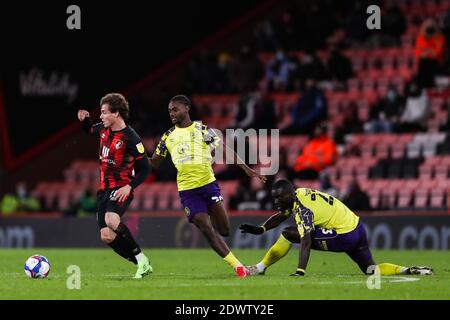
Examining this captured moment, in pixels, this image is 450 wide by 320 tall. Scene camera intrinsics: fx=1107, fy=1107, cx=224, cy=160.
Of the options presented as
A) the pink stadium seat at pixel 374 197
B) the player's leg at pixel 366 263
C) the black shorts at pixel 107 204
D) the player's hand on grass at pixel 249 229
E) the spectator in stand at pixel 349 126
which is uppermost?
the spectator in stand at pixel 349 126

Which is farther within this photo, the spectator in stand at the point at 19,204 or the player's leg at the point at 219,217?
the spectator in stand at the point at 19,204

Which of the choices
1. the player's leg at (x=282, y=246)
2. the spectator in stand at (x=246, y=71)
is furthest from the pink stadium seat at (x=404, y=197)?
the player's leg at (x=282, y=246)

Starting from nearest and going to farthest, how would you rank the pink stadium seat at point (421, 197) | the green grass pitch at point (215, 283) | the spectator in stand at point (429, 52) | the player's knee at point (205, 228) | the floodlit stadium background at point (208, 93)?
the green grass pitch at point (215, 283) → the player's knee at point (205, 228) → the pink stadium seat at point (421, 197) → the floodlit stadium background at point (208, 93) → the spectator in stand at point (429, 52)

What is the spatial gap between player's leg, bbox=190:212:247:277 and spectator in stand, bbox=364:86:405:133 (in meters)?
12.6

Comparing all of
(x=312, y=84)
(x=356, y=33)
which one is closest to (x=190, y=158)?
(x=312, y=84)

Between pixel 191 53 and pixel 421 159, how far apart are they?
9966 millimetres

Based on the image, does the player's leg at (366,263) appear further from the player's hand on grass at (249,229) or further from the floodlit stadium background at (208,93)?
the floodlit stadium background at (208,93)

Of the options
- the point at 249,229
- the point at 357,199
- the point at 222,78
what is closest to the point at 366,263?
the point at 249,229

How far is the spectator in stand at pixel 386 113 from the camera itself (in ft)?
82.4

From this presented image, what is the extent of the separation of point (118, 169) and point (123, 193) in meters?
0.35

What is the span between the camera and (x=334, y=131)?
26422mm

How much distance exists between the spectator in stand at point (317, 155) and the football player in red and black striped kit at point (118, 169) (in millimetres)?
11363

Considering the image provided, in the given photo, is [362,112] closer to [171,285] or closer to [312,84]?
[312,84]

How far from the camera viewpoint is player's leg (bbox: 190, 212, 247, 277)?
13008 millimetres
